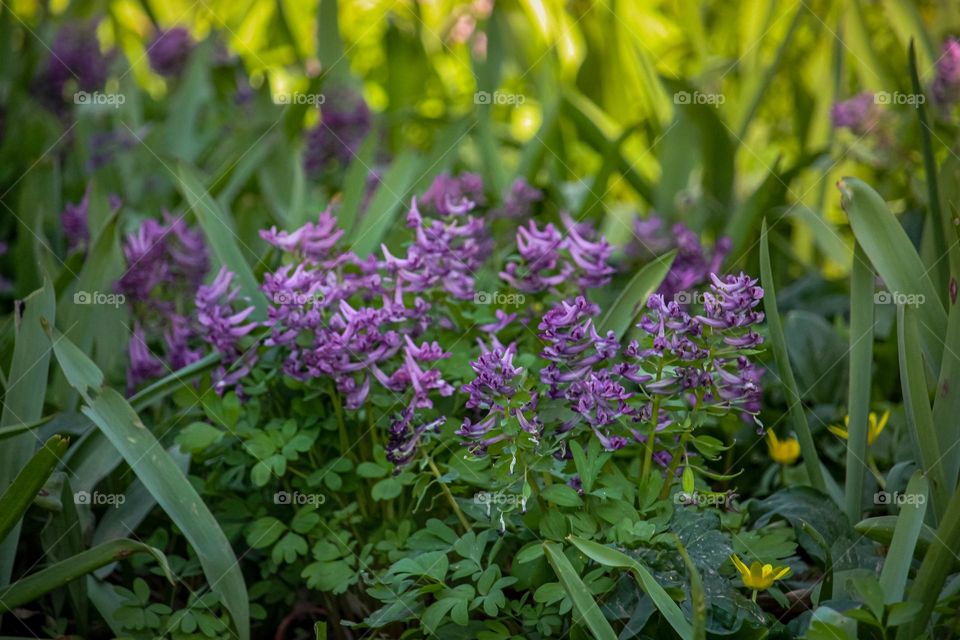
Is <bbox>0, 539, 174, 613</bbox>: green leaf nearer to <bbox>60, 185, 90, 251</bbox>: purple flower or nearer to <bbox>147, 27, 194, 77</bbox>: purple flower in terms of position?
<bbox>60, 185, 90, 251</bbox>: purple flower

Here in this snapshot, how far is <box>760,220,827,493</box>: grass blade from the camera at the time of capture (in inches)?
61.4

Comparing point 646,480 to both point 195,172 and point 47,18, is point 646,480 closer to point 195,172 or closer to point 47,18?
point 195,172

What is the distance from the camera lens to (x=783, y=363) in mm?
1637

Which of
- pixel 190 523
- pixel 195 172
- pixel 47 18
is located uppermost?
pixel 47 18

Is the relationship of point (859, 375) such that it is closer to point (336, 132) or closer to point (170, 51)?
point (336, 132)

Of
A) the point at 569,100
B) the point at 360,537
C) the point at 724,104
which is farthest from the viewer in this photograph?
the point at 724,104

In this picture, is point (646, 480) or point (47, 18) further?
point (47, 18)

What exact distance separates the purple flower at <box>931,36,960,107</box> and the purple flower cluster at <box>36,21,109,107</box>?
104 inches

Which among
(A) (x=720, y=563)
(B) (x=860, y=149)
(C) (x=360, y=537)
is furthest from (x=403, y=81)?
(A) (x=720, y=563)

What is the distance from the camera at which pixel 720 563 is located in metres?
1.35

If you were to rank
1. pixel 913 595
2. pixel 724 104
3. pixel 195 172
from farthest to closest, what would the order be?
pixel 724 104, pixel 195 172, pixel 913 595

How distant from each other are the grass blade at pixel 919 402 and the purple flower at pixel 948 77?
1232 mm

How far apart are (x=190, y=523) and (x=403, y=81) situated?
2.53 meters

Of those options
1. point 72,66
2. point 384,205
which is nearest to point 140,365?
point 384,205
